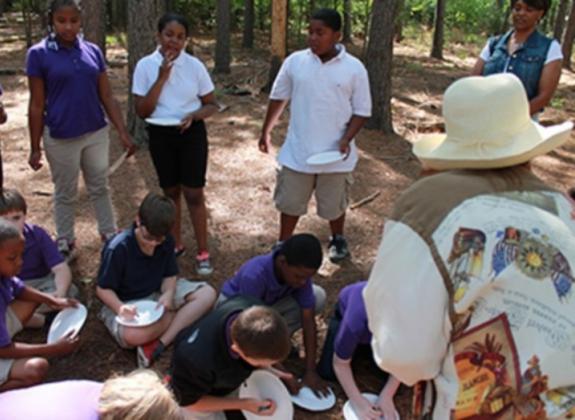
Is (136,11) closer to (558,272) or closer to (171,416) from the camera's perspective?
(171,416)

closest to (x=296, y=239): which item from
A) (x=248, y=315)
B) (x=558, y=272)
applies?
(x=248, y=315)

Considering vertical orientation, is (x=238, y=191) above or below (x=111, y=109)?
below

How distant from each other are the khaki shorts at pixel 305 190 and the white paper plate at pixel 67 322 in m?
1.43

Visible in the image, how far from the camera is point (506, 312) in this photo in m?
1.25

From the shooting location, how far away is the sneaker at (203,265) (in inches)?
150

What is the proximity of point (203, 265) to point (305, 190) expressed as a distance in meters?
0.84

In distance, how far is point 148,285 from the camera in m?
3.16

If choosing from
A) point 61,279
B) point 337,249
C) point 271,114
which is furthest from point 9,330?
point 337,249

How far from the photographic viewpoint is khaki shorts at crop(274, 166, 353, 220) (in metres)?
3.73

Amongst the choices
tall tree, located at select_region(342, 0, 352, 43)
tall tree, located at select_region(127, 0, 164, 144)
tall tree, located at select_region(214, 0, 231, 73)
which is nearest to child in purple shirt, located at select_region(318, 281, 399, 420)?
tall tree, located at select_region(127, 0, 164, 144)

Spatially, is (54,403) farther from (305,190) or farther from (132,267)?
(305,190)

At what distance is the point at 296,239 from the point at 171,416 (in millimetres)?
1299

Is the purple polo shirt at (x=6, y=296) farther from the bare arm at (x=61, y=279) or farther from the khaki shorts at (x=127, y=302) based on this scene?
the khaki shorts at (x=127, y=302)

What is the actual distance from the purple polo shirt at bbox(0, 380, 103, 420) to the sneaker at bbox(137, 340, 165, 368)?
1.25 meters
